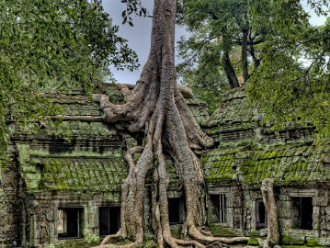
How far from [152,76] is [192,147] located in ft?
7.99

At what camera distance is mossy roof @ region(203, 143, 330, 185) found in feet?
39.2

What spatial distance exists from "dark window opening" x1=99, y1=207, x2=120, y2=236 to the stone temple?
0.09 feet

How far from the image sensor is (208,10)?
69.8ft

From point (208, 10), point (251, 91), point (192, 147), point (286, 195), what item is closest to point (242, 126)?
point (192, 147)

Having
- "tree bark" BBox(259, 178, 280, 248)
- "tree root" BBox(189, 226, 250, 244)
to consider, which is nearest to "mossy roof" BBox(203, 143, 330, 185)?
"tree bark" BBox(259, 178, 280, 248)

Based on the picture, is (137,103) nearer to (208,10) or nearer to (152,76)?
(152,76)

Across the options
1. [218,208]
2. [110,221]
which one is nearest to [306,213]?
[218,208]

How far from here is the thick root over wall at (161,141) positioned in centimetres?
1352

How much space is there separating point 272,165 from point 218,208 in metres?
2.59

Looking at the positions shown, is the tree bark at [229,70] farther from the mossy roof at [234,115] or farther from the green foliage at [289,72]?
the green foliage at [289,72]

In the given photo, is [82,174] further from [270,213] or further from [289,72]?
[289,72]

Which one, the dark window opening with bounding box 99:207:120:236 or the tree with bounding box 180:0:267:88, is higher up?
the tree with bounding box 180:0:267:88

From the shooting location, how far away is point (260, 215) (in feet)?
44.9

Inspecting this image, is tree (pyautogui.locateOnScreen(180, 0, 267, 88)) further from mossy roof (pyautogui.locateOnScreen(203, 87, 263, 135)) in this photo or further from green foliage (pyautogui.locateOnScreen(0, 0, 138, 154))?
green foliage (pyautogui.locateOnScreen(0, 0, 138, 154))
